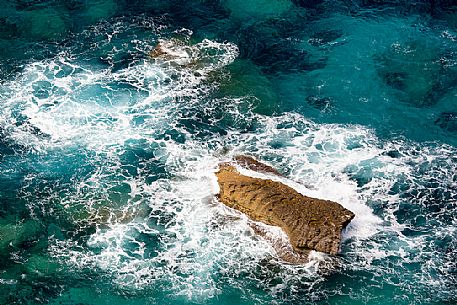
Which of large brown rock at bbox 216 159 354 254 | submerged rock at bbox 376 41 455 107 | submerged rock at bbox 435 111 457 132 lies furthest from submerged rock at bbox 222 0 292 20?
large brown rock at bbox 216 159 354 254

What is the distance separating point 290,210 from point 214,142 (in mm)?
11668

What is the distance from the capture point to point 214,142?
56.7m

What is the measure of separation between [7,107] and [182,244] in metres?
24.8

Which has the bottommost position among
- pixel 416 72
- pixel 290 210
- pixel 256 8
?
pixel 290 210

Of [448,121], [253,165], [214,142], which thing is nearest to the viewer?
[253,165]

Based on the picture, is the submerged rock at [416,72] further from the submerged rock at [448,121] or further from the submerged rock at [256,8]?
the submerged rock at [256,8]

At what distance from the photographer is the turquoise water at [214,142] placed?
4556cm

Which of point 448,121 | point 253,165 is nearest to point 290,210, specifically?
point 253,165

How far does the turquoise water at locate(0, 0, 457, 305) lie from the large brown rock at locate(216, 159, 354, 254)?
1.07m

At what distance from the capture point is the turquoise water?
149 ft

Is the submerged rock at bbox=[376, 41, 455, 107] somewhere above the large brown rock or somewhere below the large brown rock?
above

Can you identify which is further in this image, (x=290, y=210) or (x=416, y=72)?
(x=416, y=72)

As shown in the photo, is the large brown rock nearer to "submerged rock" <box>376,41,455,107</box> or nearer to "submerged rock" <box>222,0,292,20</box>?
"submerged rock" <box>376,41,455,107</box>

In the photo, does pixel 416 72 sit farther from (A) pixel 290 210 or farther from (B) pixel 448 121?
(A) pixel 290 210
